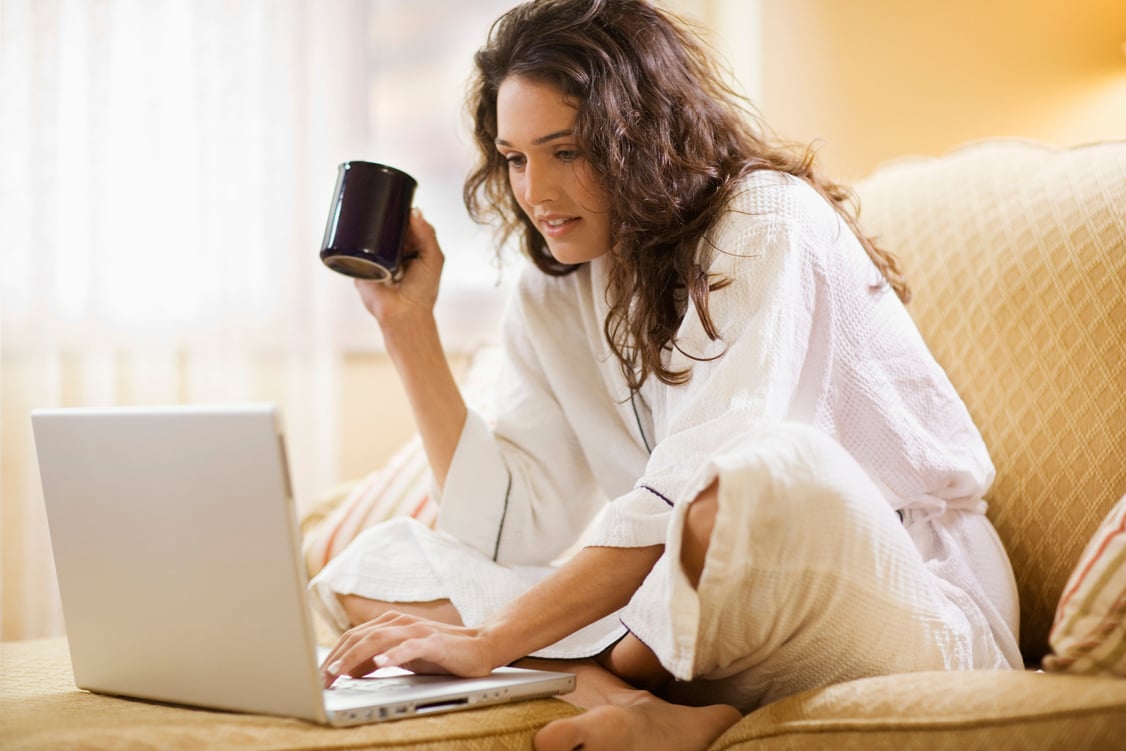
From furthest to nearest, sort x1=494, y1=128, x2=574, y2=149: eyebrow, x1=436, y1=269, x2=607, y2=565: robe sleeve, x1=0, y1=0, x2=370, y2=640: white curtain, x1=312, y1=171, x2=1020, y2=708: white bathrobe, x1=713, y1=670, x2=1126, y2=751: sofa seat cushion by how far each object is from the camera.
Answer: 1. x1=0, y1=0, x2=370, y2=640: white curtain
2. x1=436, y1=269, x2=607, y2=565: robe sleeve
3. x1=494, y1=128, x2=574, y2=149: eyebrow
4. x1=312, y1=171, x2=1020, y2=708: white bathrobe
5. x1=713, y1=670, x2=1126, y2=751: sofa seat cushion

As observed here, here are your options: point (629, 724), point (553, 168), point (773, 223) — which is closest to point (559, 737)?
point (629, 724)

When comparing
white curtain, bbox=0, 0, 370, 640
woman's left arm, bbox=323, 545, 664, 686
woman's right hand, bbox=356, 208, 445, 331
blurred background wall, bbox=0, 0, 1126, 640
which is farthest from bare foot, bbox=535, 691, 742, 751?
white curtain, bbox=0, 0, 370, 640

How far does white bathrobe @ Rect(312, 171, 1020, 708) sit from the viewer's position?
0.91 metres

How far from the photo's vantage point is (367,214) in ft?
4.44

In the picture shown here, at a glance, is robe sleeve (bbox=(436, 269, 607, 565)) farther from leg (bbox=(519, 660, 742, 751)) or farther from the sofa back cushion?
the sofa back cushion

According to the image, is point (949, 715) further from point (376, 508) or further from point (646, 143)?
point (376, 508)

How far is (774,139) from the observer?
1.42 m

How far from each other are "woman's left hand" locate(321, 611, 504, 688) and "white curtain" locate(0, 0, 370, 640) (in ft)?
4.93

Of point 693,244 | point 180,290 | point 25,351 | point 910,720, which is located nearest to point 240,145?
point 180,290

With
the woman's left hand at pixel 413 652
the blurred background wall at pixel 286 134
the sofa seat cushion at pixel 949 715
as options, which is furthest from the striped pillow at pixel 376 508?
the sofa seat cushion at pixel 949 715

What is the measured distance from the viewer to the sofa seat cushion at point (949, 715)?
2.63ft

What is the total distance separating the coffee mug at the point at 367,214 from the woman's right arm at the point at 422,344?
0.12 metres

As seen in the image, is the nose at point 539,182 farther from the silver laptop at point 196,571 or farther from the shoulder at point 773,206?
the silver laptop at point 196,571

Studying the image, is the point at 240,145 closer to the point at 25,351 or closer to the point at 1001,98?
the point at 25,351
